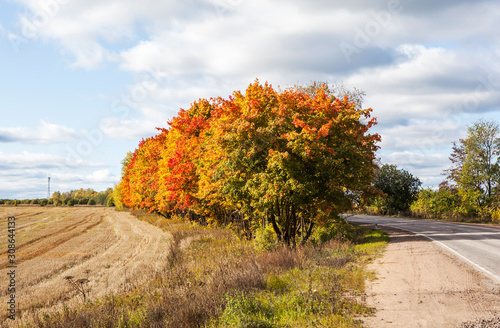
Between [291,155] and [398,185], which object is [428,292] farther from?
[398,185]

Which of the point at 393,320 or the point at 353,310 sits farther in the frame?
the point at 353,310

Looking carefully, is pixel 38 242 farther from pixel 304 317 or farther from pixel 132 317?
pixel 304 317

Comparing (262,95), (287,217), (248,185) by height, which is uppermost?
(262,95)

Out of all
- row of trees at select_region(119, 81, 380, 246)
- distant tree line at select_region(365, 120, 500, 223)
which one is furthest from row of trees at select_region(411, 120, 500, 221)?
row of trees at select_region(119, 81, 380, 246)

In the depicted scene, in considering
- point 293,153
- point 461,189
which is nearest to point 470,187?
point 461,189

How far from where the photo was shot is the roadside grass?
29.0 ft

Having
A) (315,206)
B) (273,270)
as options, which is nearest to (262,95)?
(315,206)

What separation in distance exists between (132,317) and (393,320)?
6.36 metres

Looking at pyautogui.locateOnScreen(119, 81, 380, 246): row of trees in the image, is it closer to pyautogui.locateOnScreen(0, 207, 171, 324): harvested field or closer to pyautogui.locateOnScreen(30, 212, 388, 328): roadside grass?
pyautogui.locateOnScreen(30, 212, 388, 328): roadside grass

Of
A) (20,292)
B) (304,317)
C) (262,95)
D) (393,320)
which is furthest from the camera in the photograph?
(262,95)

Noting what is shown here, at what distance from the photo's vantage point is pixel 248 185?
1783cm

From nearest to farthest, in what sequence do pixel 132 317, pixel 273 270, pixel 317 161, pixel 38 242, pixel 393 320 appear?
pixel 393 320 < pixel 132 317 < pixel 273 270 < pixel 317 161 < pixel 38 242

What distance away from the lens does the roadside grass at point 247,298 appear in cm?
885

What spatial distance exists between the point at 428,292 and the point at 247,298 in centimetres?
481
